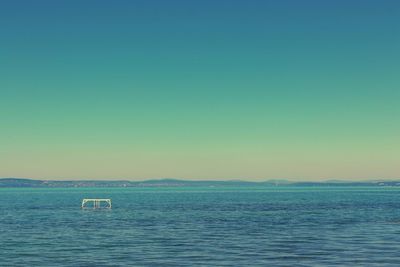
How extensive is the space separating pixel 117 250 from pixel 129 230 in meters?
24.6

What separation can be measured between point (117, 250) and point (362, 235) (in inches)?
1466

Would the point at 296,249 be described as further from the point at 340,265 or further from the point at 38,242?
the point at 38,242

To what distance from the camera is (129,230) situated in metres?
90.0

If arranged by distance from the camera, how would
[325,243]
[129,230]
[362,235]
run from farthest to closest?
[129,230], [362,235], [325,243]

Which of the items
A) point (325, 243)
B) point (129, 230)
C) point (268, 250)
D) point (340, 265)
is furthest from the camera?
point (129, 230)

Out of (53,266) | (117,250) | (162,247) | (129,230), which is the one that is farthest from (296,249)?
(129,230)

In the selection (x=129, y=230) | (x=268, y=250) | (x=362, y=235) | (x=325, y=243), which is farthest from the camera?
(x=129, y=230)

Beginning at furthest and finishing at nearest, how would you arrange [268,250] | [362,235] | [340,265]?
[362,235], [268,250], [340,265]

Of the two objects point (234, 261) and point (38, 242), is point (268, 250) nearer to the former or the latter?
point (234, 261)

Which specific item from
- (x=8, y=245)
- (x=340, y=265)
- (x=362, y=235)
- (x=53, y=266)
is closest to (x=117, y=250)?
(x=53, y=266)

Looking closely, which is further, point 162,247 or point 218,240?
point 218,240

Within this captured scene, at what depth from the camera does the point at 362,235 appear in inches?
3127

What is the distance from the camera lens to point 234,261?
186 feet

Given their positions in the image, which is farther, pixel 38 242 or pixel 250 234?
pixel 250 234
